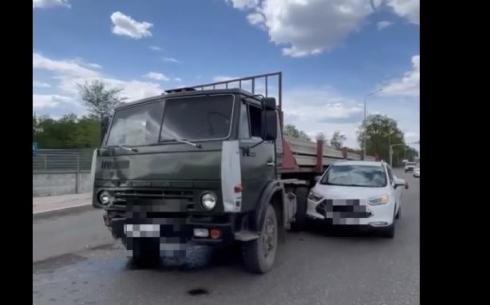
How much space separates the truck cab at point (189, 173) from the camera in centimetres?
436

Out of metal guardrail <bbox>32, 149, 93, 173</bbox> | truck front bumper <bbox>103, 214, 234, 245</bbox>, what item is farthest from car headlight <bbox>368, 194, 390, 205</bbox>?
metal guardrail <bbox>32, 149, 93, 173</bbox>

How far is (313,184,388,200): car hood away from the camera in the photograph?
283 inches

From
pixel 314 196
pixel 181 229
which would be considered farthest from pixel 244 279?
pixel 314 196

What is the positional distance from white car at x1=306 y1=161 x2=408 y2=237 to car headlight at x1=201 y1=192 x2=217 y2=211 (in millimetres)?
3573

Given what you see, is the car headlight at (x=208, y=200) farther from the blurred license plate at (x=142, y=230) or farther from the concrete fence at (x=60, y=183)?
the concrete fence at (x=60, y=183)

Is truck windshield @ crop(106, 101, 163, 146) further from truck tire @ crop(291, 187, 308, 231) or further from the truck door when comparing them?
truck tire @ crop(291, 187, 308, 231)

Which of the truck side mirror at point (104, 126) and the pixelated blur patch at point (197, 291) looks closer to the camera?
the pixelated blur patch at point (197, 291)

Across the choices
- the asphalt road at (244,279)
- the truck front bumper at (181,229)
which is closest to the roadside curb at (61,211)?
the asphalt road at (244,279)

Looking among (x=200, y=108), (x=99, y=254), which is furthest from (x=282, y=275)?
(x=99, y=254)

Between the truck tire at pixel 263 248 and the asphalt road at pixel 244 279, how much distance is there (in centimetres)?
13

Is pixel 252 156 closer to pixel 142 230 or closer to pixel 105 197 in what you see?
pixel 142 230
